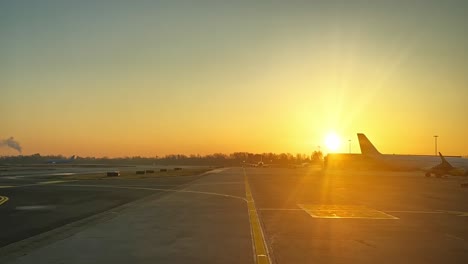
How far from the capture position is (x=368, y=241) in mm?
10680

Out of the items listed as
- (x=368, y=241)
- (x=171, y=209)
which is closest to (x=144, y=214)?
(x=171, y=209)

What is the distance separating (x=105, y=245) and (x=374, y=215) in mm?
10304

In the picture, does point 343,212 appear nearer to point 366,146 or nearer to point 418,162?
point 418,162

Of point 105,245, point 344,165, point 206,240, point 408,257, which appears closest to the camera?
point 408,257

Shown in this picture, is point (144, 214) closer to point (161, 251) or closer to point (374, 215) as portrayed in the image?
point (161, 251)

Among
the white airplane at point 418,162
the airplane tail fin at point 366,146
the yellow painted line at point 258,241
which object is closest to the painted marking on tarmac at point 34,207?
the yellow painted line at point 258,241

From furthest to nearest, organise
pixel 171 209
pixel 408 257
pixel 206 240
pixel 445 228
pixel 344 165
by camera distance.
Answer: pixel 344 165 < pixel 171 209 < pixel 445 228 < pixel 206 240 < pixel 408 257

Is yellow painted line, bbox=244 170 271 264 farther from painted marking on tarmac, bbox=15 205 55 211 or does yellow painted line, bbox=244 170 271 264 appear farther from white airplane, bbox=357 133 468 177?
white airplane, bbox=357 133 468 177

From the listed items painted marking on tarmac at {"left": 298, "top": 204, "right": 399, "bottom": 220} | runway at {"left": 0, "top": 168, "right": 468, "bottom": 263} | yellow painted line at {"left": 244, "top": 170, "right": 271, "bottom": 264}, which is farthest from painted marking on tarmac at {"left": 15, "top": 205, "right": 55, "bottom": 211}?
painted marking on tarmac at {"left": 298, "top": 204, "right": 399, "bottom": 220}

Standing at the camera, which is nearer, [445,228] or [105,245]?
[105,245]

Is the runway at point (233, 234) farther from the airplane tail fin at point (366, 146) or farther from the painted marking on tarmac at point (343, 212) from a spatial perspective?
the airplane tail fin at point (366, 146)

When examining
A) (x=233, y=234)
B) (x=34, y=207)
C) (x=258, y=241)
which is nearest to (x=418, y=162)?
(x=34, y=207)

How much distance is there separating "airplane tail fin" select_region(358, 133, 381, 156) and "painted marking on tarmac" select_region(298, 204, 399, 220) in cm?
6041

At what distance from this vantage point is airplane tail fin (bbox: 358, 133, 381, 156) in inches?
3054
